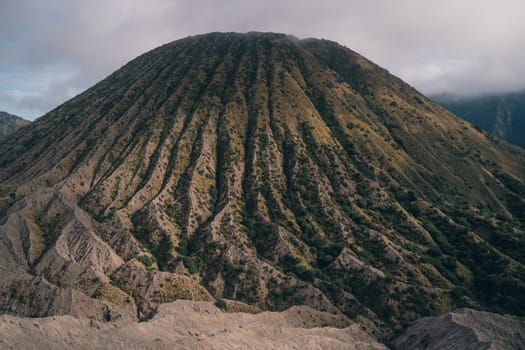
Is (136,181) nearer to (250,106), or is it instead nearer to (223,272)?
(223,272)

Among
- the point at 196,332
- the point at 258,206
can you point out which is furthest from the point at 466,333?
the point at 258,206

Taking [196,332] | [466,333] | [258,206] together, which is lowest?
[196,332]

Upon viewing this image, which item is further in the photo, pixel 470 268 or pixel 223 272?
Answer: pixel 470 268

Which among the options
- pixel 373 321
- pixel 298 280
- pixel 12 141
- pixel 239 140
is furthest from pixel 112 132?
pixel 373 321

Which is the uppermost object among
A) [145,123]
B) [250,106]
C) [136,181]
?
[250,106]

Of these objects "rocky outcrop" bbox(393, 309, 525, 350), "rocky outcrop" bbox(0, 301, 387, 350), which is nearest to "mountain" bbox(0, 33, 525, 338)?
"rocky outcrop" bbox(0, 301, 387, 350)

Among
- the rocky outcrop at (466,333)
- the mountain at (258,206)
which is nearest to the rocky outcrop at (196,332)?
the mountain at (258,206)

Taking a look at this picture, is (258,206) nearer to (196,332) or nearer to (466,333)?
(196,332)

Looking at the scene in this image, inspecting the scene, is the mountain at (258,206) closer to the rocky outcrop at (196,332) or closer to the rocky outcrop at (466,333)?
the rocky outcrop at (196,332)
